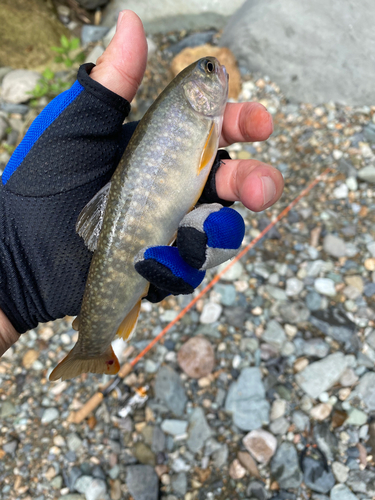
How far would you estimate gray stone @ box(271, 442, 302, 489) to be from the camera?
11.3 ft

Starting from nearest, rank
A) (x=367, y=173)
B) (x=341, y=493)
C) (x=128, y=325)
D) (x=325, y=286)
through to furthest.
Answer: (x=128, y=325), (x=341, y=493), (x=325, y=286), (x=367, y=173)

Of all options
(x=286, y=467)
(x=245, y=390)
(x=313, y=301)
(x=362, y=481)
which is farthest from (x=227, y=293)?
(x=362, y=481)

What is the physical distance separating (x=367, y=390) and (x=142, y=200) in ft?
10.3

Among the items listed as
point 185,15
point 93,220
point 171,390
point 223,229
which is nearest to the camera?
point 223,229

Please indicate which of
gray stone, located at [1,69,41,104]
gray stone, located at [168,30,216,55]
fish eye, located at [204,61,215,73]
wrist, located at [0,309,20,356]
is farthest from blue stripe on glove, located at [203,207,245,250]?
gray stone, located at [168,30,216,55]

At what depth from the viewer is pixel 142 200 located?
247 cm

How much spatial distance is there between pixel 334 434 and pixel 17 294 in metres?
3.36

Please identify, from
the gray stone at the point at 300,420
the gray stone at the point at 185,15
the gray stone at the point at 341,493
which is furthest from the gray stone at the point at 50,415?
the gray stone at the point at 185,15

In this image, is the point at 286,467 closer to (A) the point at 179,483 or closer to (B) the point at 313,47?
(A) the point at 179,483

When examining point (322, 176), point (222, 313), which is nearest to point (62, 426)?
point (222, 313)

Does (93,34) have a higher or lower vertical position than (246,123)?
higher

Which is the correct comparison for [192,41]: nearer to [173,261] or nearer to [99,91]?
[99,91]

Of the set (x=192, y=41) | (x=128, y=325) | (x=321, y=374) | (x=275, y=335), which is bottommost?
(x=321, y=374)

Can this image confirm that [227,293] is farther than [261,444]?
Yes
